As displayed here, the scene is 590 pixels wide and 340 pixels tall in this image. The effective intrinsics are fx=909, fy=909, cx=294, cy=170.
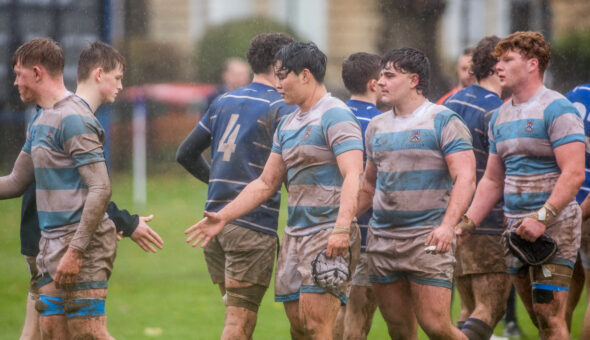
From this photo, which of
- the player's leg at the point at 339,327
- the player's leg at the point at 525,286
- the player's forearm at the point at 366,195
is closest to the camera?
the player's leg at the point at 525,286

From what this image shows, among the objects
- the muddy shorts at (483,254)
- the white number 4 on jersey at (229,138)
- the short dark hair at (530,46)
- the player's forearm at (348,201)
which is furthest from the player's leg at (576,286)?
the white number 4 on jersey at (229,138)

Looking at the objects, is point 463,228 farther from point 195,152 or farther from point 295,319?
point 195,152

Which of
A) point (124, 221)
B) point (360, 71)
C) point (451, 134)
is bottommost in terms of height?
point (124, 221)

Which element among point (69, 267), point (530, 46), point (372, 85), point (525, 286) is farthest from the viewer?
point (372, 85)

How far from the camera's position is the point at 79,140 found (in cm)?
466

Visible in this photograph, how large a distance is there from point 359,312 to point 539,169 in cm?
154

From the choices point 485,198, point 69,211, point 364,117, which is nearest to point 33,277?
point 69,211

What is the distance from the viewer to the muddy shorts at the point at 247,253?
5.49 meters

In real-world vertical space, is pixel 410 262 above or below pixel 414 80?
below

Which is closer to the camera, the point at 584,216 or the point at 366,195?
the point at 366,195

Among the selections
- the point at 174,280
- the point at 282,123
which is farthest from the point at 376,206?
the point at 174,280

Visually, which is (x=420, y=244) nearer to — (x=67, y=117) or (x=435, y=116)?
(x=435, y=116)

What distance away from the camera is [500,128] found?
5168 millimetres

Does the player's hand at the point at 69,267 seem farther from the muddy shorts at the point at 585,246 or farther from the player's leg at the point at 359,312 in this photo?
the muddy shorts at the point at 585,246
